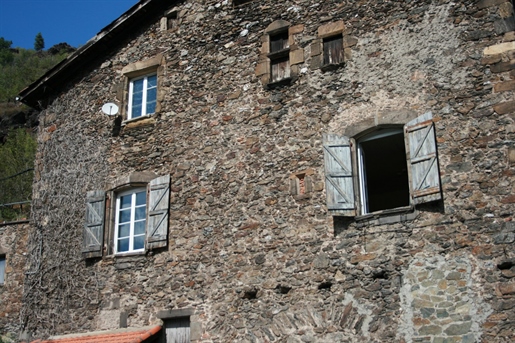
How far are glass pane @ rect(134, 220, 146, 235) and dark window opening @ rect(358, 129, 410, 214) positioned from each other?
3931 mm

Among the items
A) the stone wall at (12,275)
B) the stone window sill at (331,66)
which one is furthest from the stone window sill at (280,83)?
the stone wall at (12,275)

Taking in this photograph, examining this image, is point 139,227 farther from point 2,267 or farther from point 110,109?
point 2,267

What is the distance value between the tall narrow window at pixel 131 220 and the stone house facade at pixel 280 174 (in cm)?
4

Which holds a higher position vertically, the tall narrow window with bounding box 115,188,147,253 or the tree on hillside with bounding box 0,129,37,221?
the tree on hillside with bounding box 0,129,37,221

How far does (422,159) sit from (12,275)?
29.6 ft

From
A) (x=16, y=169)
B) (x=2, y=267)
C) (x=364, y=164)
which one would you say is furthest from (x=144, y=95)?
(x=16, y=169)

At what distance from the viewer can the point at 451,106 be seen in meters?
8.91

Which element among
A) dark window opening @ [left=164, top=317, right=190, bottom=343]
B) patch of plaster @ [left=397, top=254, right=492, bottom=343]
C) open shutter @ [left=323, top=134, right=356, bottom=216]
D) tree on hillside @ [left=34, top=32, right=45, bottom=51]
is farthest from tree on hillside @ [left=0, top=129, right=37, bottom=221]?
tree on hillside @ [left=34, top=32, right=45, bottom=51]

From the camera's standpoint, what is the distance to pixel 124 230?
448 inches

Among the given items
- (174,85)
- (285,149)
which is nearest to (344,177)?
(285,149)

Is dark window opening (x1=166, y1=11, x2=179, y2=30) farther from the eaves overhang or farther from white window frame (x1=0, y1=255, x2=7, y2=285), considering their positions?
white window frame (x1=0, y1=255, x2=7, y2=285)

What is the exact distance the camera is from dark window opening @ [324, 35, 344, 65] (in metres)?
10.2

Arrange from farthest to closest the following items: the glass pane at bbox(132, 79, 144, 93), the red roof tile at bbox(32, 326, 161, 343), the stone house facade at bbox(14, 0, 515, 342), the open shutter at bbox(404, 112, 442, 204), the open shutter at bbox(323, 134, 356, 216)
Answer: the glass pane at bbox(132, 79, 144, 93)
the red roof tile at bbox(32, 326, 161, 343)
the open shutter at bbox(323, 134, 356, 216)
the open shutter at bbox(404, 112, 442, 204)
the stone house facade at bbox(14, 0, 515, 342)

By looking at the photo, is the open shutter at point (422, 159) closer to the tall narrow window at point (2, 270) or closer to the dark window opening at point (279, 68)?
the dark window opening at point (279, 68)
